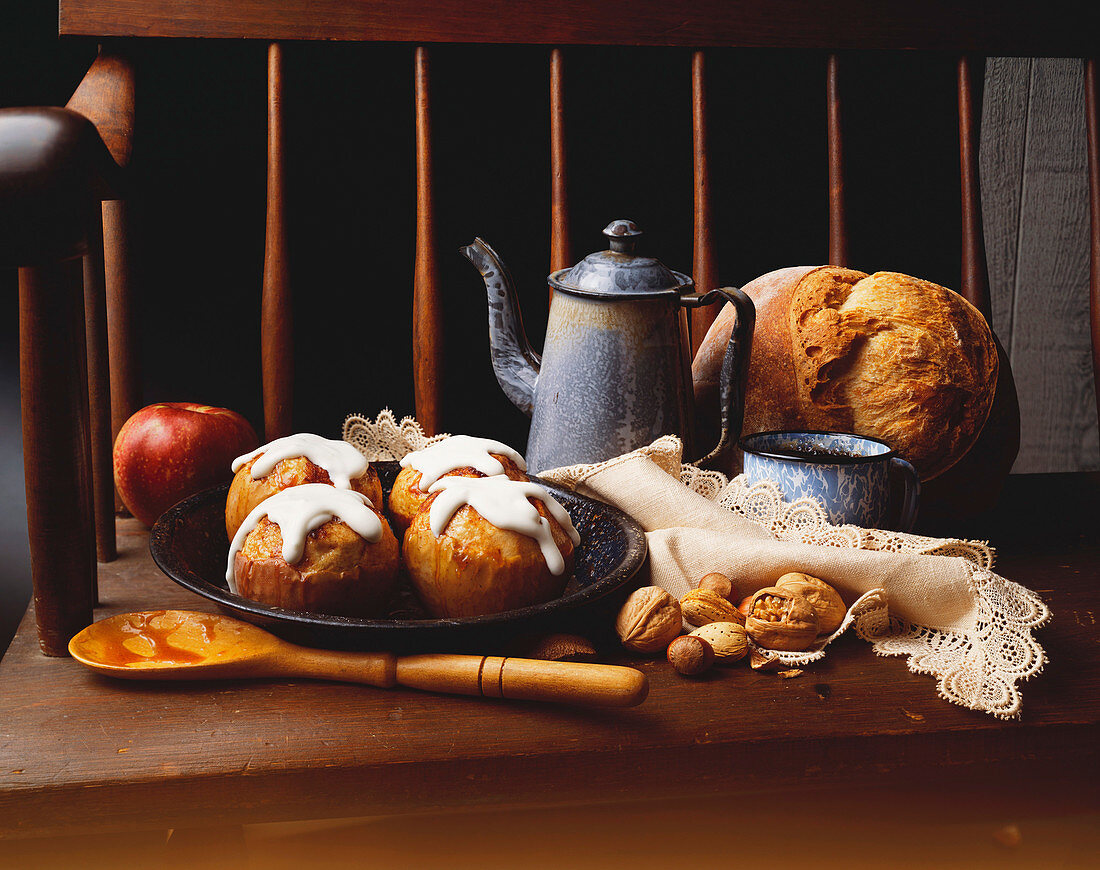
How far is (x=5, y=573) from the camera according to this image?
1.20m

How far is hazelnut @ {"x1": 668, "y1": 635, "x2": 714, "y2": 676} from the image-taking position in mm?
625

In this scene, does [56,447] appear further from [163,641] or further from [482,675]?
[482,675]

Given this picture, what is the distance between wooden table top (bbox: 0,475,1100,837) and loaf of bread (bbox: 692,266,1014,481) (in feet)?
1.05

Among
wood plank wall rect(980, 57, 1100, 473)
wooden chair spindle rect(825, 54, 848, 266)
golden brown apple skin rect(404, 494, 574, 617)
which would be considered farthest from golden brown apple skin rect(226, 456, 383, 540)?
wood plank wall rect(980, 57, 1100, 473)

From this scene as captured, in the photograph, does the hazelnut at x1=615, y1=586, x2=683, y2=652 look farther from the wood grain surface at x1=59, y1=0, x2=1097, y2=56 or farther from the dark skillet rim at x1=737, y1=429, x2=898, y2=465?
the wood grain surface at x1=59, y1=0, x2=1097, y2=56

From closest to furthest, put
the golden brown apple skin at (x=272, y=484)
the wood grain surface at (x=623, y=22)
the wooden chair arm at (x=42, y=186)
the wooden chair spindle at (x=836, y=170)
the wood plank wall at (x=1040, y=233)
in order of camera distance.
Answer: the wooden chair arm at (x=42, y=186), the golden brown apple skin at (x=272, y=484), the wood grain surface at (x=623, y=22), the wooden chair spindle at (x=836, y=170), the wood plank wall at (x=1040, y=233)

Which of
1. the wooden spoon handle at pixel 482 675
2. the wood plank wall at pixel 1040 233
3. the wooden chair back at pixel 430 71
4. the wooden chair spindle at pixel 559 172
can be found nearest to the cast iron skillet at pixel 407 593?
the wooden spoon handle at pixel 482 675

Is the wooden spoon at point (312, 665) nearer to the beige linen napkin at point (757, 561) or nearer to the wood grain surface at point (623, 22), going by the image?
the beige linen napkin at point (757, 561)

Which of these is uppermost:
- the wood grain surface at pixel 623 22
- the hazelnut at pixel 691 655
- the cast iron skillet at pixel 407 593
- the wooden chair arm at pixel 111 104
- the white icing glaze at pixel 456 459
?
the wood grain surface at pixel 623 22

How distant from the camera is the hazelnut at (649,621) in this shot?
648 millimetres

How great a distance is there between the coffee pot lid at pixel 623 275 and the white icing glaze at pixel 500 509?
0.25 metres

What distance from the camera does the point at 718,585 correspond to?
70 cm

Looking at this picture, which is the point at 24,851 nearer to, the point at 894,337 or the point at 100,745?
the point at 100,745

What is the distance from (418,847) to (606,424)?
16.1 inches
